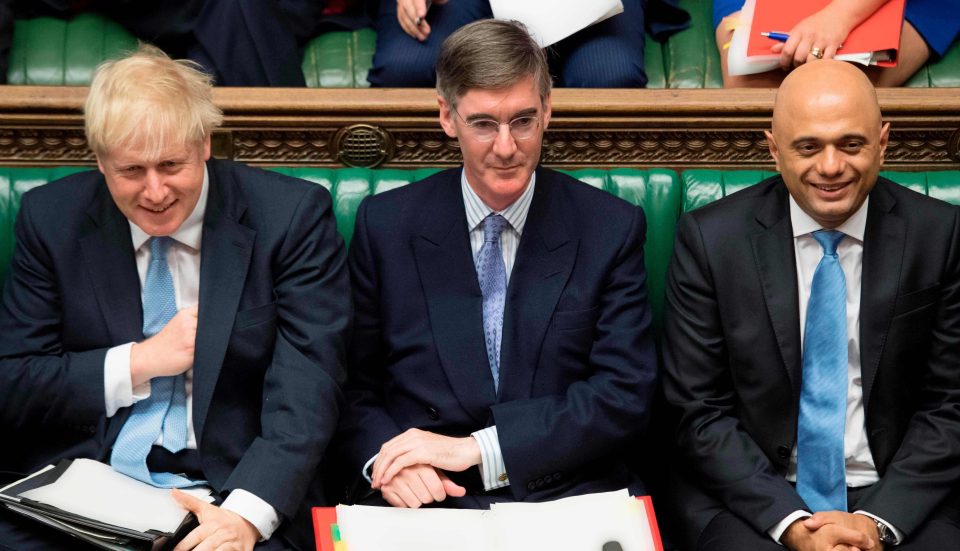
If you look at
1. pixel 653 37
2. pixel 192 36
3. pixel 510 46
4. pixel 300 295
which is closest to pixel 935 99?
pixel 653 37

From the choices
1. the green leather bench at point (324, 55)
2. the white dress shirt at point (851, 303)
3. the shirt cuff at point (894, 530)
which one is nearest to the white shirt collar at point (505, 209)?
the white dress shirt at point (851, 303)

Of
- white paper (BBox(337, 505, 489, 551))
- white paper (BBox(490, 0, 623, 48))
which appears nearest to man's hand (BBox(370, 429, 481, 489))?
white paper (BBox(337, 505, 489, 551))

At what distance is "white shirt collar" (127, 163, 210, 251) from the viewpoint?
235 centimetres

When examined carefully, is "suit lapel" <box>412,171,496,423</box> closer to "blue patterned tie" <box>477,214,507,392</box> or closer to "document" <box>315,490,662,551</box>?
"blue patterned tie" <box>477,214,507,392</box>

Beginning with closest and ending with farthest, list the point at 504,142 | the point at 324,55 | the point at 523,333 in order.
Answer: the point at 504,142 < the point at 523,333 < the point at 324,55

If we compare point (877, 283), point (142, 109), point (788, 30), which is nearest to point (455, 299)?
point (142, 109)

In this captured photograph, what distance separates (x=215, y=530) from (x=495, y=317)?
0.65m

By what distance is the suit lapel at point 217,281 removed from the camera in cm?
230

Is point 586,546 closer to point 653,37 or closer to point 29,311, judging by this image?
point 29,311

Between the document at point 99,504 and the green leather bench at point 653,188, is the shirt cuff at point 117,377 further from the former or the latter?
the green leather bench at point 653,188

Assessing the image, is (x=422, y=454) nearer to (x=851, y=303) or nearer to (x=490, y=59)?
(x=490, y=59)

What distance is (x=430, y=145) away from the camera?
9.45 feet

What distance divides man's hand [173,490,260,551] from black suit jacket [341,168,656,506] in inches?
11.3

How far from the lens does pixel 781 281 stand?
2344 millimetres
